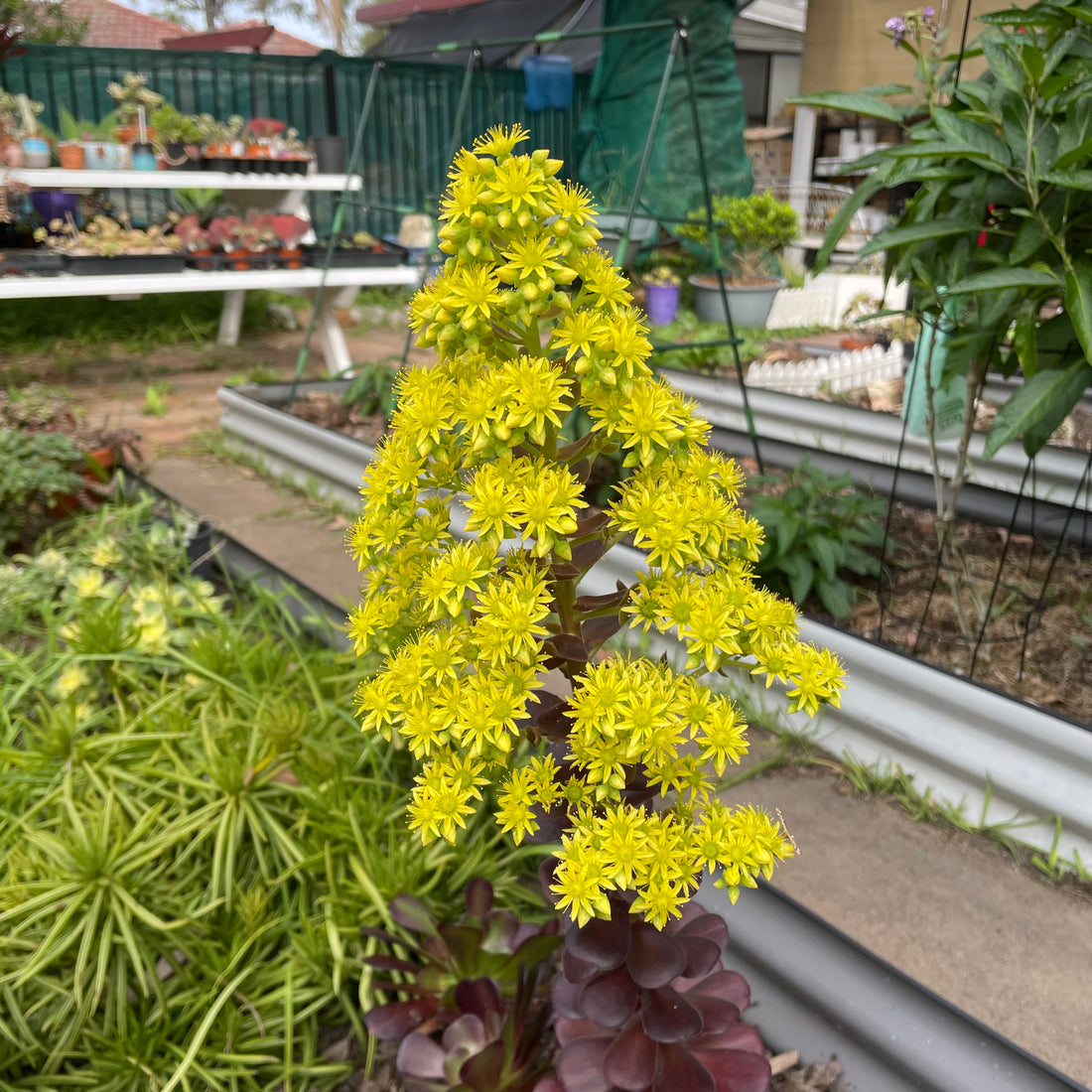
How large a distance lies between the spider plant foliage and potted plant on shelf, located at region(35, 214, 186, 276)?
353 cm

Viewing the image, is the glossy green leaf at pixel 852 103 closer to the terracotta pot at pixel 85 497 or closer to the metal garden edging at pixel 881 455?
the metal garden edging at pixel 881 455

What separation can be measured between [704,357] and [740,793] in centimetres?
360

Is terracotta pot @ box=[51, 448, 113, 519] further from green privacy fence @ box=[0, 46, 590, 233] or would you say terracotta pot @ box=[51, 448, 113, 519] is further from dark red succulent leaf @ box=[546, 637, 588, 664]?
green privacy fence @ box=[0, 46, 590, 233]

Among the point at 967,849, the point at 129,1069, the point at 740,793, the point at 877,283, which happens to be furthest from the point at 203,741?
the point at 877,283

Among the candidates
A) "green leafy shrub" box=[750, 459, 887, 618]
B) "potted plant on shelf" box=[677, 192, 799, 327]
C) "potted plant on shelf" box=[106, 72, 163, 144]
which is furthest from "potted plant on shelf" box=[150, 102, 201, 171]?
"green leafy shrub" box=[750, 459, 887, 618]

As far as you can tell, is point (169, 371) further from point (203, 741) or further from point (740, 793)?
point (740, 793)

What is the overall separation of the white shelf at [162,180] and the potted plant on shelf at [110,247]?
25 cm

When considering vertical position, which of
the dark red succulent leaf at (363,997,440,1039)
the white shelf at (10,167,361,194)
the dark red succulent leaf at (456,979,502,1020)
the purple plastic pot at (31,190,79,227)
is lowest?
the dark red succulent leaf at (363,997,440,1039)

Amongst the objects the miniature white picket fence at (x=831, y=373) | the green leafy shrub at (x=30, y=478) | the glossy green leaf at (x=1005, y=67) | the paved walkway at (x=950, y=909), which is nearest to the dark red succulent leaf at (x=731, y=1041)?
the paved walkway at (x=950, y=909)

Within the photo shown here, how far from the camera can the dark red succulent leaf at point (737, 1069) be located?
3.80ft

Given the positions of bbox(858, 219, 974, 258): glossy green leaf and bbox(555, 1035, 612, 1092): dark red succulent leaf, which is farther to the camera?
bbox(858, 219, 974, 258): glossy green leaf

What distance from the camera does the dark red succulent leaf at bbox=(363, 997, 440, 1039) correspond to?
1390 millimetres

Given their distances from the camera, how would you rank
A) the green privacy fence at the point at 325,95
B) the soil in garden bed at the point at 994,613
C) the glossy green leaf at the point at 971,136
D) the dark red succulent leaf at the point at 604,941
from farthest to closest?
the green privacy fence at the point at 325,95 → the soil in garden bed at the point at 994,613 → the glossy green leaf at the point at 971,136 → the dark red succulent leaf at the point at 604,941

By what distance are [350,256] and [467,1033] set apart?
201 inches
